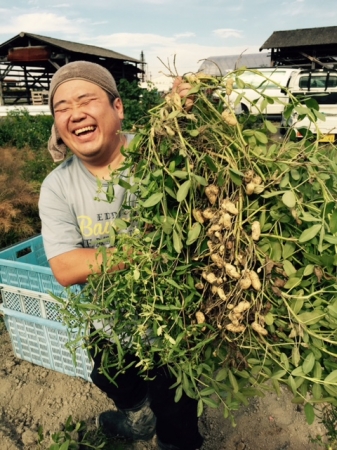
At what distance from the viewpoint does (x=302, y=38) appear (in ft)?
79.5

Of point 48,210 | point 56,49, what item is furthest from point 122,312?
point 56,49

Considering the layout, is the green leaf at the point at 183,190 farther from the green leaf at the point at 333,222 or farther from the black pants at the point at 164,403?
the black pants at the point at 164,403

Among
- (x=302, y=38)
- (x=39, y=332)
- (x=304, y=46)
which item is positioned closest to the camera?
(x=39, y=332)

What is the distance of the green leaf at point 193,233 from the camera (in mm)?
909

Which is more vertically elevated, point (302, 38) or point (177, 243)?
point (302, 38)

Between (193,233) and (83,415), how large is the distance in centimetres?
205

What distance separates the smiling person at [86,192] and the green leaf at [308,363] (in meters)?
0.77

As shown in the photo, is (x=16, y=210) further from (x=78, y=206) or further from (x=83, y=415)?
(x=78, y=206)

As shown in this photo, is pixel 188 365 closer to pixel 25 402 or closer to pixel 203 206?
pixel 203 206

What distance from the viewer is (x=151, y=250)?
1.00 metres

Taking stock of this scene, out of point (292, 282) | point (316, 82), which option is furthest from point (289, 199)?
point (316, 82)

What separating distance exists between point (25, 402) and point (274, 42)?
25.8 meters

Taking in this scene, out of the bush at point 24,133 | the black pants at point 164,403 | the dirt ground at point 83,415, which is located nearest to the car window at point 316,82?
the bush at point 24,133

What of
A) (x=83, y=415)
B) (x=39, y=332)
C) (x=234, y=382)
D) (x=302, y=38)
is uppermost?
(x=302, y=38)
